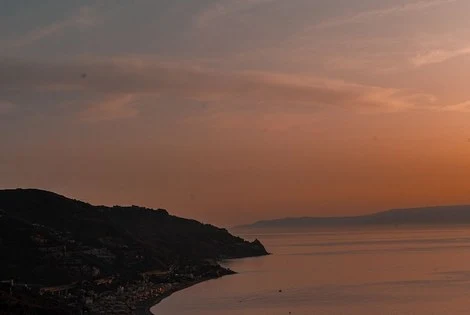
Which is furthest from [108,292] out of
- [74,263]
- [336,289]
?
[336,289]

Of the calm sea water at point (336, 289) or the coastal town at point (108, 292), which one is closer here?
the coastal town at point (108, 292)

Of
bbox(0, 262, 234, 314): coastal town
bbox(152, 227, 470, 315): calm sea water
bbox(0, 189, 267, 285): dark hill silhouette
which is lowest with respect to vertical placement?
bbox(152, 227, 470, 315): calm sea water

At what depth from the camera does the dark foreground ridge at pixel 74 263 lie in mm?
77938

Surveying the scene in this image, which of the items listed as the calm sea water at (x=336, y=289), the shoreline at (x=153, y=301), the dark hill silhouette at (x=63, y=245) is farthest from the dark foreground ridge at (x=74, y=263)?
the calm sea water at (x=336, y=289)

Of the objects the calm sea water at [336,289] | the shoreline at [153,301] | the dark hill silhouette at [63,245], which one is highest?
the dark hill silhouette at [63,245]

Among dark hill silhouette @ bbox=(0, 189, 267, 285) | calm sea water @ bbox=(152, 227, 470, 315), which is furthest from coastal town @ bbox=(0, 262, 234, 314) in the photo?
dark hill silhouette @ bbox=(0, 189, 267, 285)

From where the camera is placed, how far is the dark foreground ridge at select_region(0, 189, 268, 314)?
7794cm

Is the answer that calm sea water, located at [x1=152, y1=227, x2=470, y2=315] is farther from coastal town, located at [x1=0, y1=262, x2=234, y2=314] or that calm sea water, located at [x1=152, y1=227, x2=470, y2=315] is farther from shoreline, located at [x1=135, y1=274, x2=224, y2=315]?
coastal town, located at [x1=0, y1=262, x2=234, y2=314]

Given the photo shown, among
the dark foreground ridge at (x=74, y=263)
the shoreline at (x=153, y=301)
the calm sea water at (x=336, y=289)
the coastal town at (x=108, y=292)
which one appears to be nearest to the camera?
the coastal town at (x=108, y=292)

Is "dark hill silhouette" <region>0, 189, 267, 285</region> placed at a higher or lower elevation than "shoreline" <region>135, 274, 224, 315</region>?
higher

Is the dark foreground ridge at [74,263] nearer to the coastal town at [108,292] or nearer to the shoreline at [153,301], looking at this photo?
the coastal town at [108,292]

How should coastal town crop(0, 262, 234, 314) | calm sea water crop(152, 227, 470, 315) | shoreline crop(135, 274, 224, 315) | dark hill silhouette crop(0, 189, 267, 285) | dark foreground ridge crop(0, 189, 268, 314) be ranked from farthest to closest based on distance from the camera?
dark hill silhouette crop(0, 189, 267, 285) < calm sea water crop(152, 227, 470, 315) < shoreline crop(135, 274, 224, 315) < dark foreground ridge crop(0, 189, 268, 314) < coastal town crop(0, 262, 234, 314)

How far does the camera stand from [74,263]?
342 ft

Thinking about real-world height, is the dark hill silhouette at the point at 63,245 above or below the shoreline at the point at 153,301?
above
